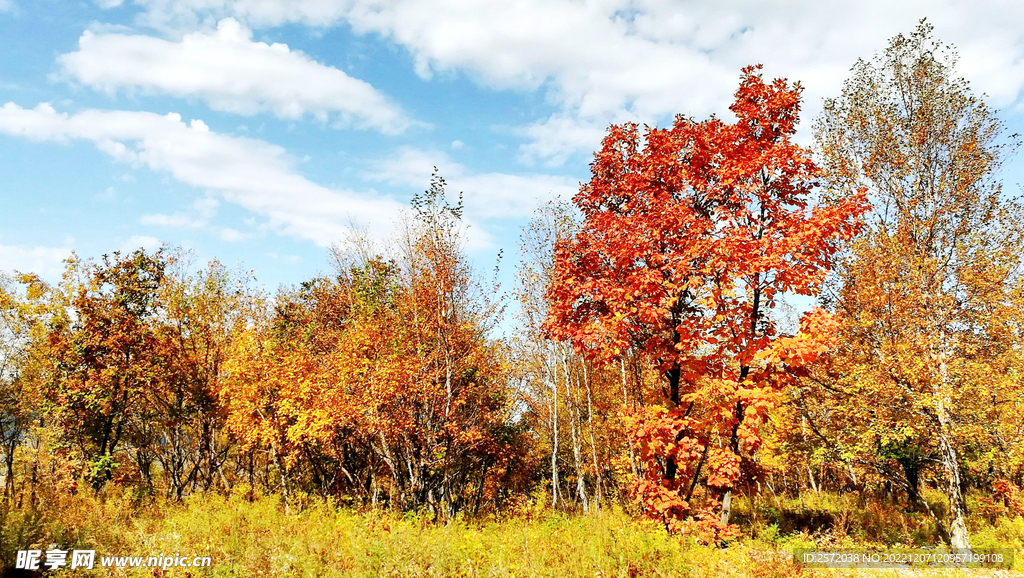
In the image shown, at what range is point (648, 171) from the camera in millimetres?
10430

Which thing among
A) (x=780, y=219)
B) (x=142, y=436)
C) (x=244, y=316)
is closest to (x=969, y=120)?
(x=780, y=219)

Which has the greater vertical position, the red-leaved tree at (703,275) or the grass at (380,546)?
the red-leaved tree at (703,275)

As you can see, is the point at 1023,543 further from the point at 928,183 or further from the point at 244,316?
the point at 244,316

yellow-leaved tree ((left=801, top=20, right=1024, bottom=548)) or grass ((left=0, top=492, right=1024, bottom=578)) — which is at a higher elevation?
yellow-leaved tree ((left=801, top=20, right=1024, bottom=548))

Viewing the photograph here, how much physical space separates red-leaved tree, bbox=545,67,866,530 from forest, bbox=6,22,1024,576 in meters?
0.06

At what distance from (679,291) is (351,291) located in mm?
15255

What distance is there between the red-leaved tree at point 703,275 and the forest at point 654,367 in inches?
2.2

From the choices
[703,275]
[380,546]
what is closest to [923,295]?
[703,275]

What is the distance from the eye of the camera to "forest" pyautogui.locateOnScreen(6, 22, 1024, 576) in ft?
29.5

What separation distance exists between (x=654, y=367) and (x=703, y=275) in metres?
2.18

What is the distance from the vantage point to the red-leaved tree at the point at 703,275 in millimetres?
8984

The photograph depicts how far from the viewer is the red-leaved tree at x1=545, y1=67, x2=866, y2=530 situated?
8984 mm

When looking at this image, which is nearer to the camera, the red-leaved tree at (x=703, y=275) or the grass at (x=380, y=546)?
the grass at (x=380, y=546)

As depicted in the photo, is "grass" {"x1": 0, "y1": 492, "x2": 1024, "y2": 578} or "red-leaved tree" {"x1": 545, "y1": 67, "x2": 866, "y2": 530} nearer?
"grass" {"x1": 0, "y1": 492, "x2": 1024, "y2": 578}
